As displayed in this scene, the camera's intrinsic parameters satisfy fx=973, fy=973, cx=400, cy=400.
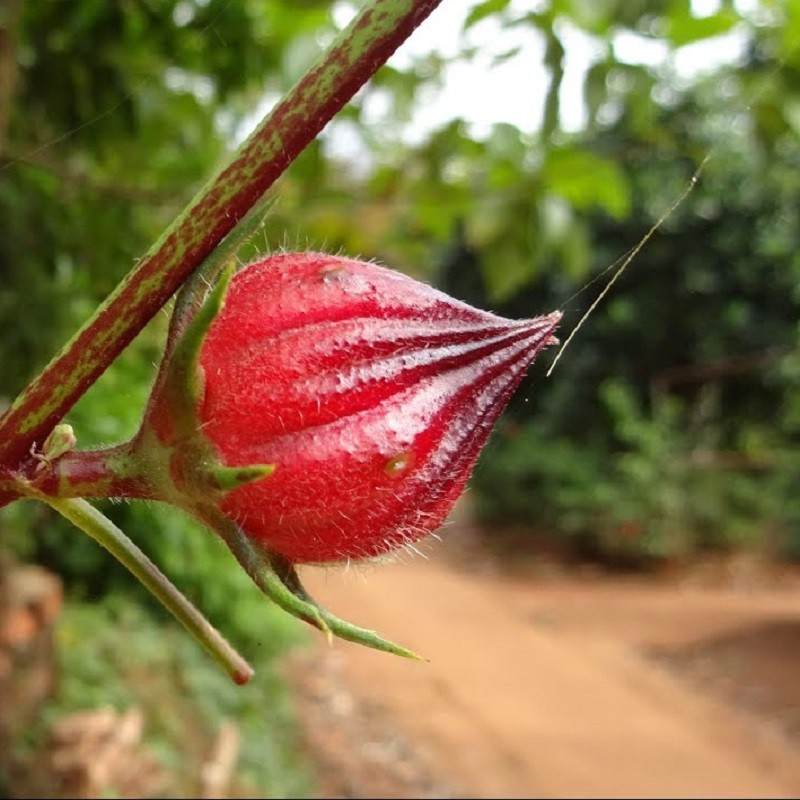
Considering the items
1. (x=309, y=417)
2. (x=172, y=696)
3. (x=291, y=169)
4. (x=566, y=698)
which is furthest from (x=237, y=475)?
(x=172, y=696)

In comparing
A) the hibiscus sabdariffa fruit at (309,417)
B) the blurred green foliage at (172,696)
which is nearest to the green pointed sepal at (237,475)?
the hibiscus sabdariffa fruit at (309,417)

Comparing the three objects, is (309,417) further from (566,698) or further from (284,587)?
(566,698)

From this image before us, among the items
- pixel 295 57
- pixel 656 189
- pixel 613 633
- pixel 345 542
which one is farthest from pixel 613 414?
pixel 345 542

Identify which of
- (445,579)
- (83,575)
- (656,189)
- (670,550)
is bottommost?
(83,575)

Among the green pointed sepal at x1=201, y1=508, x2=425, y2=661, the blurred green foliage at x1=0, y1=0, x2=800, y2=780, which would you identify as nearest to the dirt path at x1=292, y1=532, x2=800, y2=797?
the green pointed sepal at x1=201, y1=508, x2=425, y2=661

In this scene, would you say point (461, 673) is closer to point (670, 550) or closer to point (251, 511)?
point (251, 511)

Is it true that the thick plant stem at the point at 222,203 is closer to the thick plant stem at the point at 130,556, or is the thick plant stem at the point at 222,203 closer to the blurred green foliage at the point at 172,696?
the thick plant stem at the point at 130,556

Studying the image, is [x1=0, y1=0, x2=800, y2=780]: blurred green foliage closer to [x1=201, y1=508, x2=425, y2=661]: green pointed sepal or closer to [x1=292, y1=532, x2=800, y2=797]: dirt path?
[x1=201, y1=508, x2=425, y2=661]: green pointed sepal

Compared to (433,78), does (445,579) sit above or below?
above
